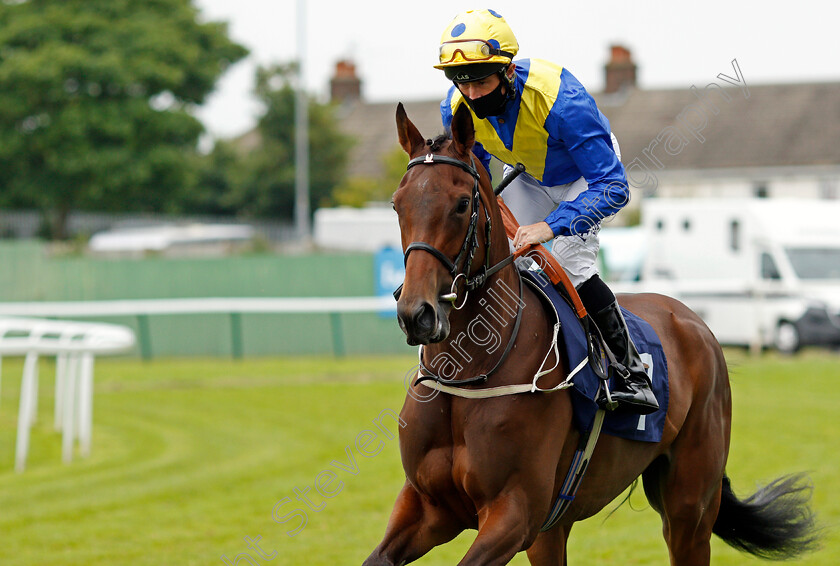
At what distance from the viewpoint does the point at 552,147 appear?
3.80m

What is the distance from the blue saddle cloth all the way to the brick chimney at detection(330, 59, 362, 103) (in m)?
42.0

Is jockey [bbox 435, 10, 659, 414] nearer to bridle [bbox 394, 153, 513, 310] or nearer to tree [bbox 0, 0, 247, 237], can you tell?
bridle [bbox 394, 153, 513, 310]

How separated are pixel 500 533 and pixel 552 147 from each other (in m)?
1.37

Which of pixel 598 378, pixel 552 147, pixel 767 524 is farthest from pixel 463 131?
pixel 767 524

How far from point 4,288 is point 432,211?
54.0ft

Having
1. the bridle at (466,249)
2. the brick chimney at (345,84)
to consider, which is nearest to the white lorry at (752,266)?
the bridle at (466,249)

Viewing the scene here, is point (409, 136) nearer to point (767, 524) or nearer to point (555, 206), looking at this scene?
point (555, 206)

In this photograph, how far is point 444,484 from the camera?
344cm

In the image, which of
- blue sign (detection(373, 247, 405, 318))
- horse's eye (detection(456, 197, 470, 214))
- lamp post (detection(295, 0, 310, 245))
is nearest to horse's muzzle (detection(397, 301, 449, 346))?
horse's eye (detection(456, 197, 470, 214))

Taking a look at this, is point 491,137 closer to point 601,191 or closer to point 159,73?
point 601,191

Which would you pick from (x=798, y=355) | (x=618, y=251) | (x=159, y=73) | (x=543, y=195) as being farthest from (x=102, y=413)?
(x=159, y=73)

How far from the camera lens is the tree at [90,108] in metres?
31.3

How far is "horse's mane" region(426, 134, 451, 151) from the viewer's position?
133 inches

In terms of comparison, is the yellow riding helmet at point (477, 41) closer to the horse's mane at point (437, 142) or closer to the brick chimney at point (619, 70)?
the horse's mane at point (437, 142)
